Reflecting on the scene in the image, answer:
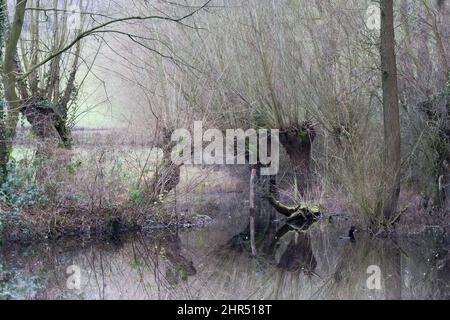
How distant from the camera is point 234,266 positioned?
475 inches

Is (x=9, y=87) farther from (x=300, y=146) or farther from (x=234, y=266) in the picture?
(x=300, y=146)

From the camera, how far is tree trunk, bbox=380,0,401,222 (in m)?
14.5

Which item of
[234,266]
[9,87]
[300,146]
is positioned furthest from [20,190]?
[300,146]

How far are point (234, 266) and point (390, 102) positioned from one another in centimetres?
524

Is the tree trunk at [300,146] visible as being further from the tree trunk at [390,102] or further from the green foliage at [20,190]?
the green foliage at [20,190]

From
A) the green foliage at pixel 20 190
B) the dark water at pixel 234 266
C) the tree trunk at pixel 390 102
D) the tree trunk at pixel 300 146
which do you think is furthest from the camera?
the tree trunk at pixel 300 146

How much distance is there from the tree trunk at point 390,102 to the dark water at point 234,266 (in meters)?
0.93

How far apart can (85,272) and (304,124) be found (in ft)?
29.8

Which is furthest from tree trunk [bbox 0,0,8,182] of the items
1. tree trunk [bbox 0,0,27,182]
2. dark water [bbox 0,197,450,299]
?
dark water [bbox 0,197,450,299]

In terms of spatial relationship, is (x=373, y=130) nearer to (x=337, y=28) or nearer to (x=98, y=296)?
(x=337, y=28)

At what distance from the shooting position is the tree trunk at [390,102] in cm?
1448

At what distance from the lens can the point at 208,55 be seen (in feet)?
62.3

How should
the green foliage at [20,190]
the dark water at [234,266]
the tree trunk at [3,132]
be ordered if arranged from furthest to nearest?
the tree trunk at [3,132], the green foliage at [20,190], the dark water at [234,266]

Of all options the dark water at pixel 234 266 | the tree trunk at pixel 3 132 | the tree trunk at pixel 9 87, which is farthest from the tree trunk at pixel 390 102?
the tree trunk at pixel 3 132
